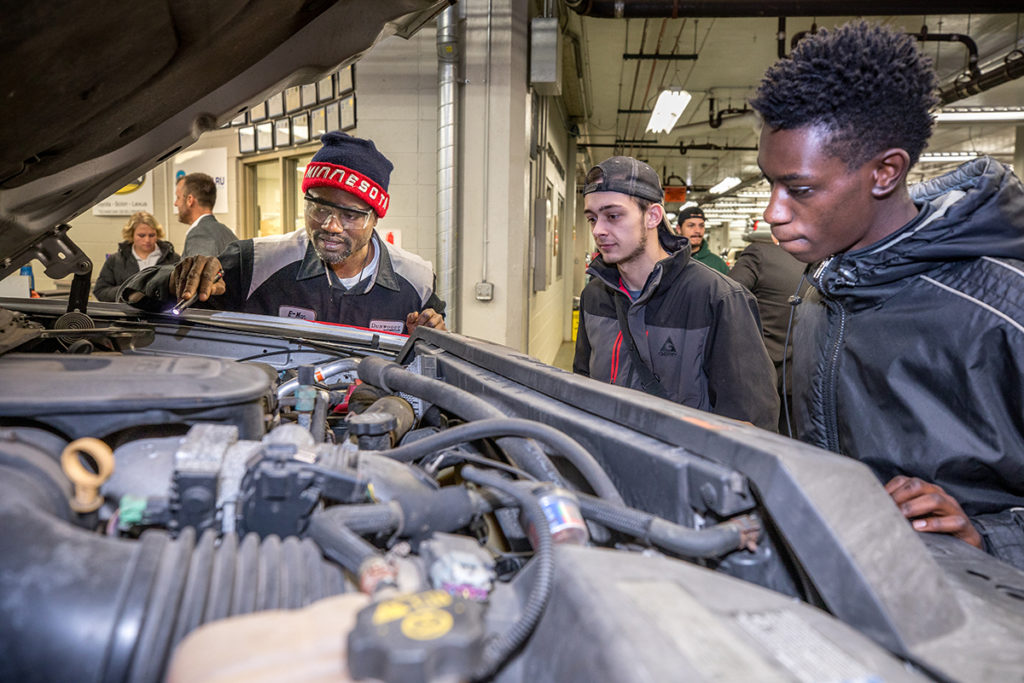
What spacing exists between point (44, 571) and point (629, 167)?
187 centimetres

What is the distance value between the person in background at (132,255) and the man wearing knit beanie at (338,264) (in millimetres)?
2166

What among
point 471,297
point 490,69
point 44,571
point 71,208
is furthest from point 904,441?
point 490,69

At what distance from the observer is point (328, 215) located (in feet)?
7.84

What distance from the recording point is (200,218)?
3861mm

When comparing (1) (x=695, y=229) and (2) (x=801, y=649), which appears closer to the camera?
(2) (x=801, y=649)

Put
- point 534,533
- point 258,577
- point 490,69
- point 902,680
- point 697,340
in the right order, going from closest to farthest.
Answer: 1. point 902,680
2. point 258,577
3. point 534,533
4. point 697,340
5. point 490,69

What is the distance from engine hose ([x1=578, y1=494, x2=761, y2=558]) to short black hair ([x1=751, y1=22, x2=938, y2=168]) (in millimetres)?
761

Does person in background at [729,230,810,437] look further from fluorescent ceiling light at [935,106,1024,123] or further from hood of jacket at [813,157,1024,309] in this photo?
fluorescent ceiling light at [935,106,1024,123]

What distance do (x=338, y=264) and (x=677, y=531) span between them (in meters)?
2.09

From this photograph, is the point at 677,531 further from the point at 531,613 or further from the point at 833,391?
the point at 833,391

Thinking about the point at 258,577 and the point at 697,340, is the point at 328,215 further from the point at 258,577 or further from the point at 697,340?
the point at 258,577

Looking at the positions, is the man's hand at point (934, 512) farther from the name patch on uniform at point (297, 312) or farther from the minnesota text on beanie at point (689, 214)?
the minnesota text on beanie at point (689, 214)

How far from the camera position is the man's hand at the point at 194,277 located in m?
1.93

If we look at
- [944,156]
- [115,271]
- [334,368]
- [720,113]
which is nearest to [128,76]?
[334,368]
